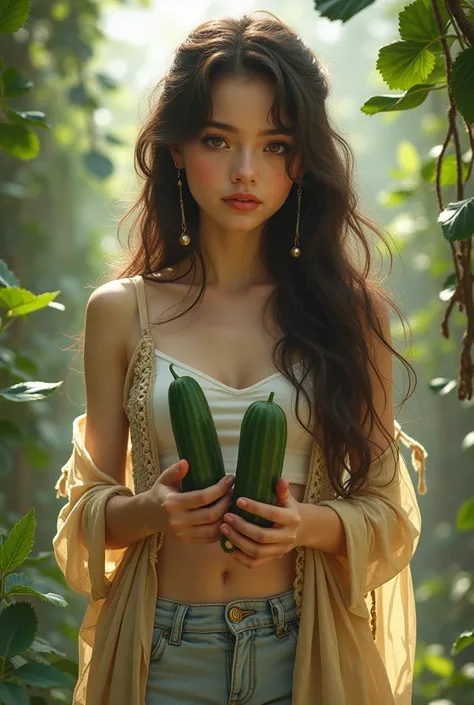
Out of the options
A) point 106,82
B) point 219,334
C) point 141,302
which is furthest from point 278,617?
point 106,82

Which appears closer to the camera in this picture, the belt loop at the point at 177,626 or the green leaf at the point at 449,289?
the belt loop at the point at 177,626

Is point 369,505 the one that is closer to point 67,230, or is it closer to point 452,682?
point 452,682

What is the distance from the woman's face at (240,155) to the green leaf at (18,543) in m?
0.96

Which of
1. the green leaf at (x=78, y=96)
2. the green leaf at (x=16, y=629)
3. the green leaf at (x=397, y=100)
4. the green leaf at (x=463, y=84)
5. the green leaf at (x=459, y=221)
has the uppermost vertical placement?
the green leaf at (x=78, y=96)

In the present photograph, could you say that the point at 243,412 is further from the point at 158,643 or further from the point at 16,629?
the point at 16,629

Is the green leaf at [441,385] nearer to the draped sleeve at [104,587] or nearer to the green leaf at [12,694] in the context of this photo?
the draped sleeve at [104,587]

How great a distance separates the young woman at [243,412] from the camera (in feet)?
7.80

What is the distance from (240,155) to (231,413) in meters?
A: 0.66

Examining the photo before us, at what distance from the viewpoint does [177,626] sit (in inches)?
93.9

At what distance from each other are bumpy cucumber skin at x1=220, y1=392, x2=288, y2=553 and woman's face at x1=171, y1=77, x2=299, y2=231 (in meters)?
0.69

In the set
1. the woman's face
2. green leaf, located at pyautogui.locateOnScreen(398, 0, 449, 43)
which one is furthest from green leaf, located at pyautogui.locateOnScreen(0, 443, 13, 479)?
green leaf, located at pyautogui.locateOnScreen(398, 0, 449, 43)

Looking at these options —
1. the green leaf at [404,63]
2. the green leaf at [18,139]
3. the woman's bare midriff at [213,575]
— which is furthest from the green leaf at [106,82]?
the woman's bare midriff at [213,575]

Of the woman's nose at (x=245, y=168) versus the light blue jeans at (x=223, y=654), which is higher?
the woman's nose at (x=245, y=168)

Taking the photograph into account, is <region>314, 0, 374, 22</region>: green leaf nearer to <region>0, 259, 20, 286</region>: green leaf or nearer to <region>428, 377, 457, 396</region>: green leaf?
<region>0, 259, 20, 286</region>: green leaf
